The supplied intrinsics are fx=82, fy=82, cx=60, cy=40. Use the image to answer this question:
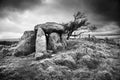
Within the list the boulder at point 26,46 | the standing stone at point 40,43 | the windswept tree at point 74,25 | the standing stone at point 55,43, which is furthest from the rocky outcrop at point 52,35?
the windswept tree at point 74,25

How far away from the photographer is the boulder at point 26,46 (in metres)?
10.0

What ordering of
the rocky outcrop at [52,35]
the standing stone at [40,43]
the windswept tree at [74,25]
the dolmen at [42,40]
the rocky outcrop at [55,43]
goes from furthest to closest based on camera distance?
the windswept tree at [74,25]
the rocky outcrop at [52,35]
the rocky outcrop at [55,43]
the dolmen at [42,40]
the standing stone at [40,43]

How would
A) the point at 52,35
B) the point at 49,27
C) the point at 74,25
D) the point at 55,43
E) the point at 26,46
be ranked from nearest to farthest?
the point at 26,46 → the point at 55,43 → the point at 52,35 → the point at 49,27 → the point at 74,25

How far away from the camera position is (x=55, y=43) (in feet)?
35.0

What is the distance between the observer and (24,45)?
10500mm

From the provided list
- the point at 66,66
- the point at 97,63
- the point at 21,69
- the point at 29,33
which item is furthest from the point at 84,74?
the point at 29,33

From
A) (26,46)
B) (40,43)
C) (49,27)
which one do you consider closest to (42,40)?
(40,43)

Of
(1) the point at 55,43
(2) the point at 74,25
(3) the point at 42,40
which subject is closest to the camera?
(3) the point at 42,40

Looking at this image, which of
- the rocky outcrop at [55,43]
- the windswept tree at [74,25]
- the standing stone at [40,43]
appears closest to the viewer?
the standing stone at [40,43]

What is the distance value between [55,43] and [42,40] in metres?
1.81

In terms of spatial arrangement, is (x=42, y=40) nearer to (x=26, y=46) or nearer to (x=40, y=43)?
(x=40, y=43)

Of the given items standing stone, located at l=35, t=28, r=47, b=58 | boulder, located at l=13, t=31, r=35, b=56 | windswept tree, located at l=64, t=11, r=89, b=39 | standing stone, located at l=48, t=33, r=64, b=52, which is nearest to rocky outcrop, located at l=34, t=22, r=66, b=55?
standing stone, located at l=48, t=33, r=64, b=52

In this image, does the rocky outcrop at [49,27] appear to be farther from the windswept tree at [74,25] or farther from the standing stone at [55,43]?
the windswept tree at [74,25]

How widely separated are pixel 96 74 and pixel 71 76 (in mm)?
1888
